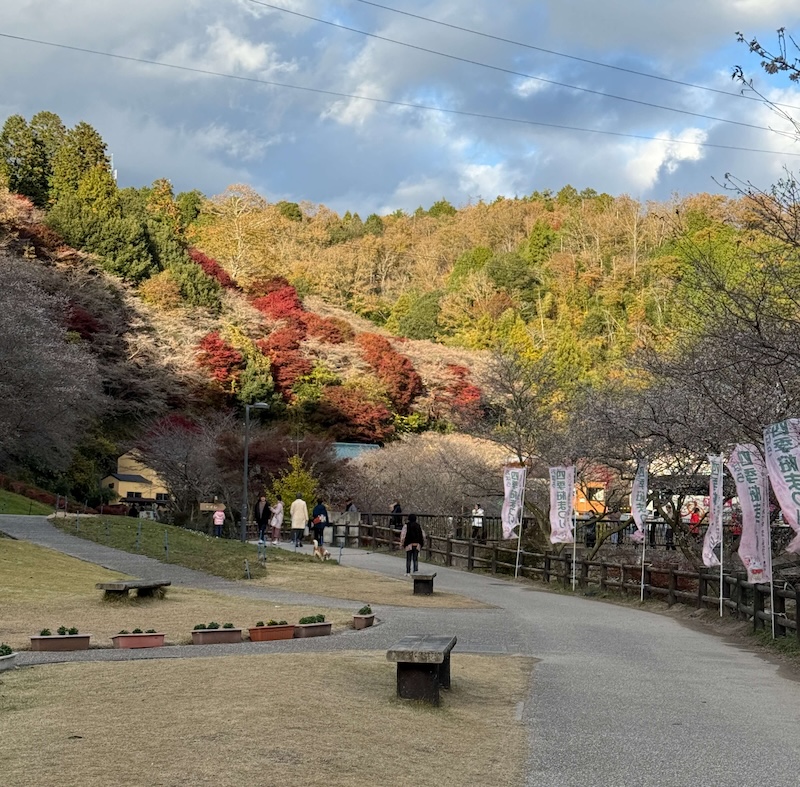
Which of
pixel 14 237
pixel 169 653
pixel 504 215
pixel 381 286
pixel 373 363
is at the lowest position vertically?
pixel 169 653

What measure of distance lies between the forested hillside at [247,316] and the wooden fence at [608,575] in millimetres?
4404

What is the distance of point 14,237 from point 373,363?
61.1 feet

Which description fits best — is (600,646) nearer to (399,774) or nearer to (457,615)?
(457,615)

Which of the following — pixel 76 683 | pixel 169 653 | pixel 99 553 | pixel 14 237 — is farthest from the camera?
pixel 14 237

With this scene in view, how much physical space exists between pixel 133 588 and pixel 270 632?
13.0ft

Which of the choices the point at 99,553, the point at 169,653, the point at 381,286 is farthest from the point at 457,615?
the point at 381,286

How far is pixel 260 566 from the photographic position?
2159 cm

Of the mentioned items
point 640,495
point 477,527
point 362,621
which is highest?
point 640,495

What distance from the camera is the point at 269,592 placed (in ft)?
Answer: 59.6

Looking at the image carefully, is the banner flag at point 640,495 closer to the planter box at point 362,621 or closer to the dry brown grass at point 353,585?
the dry brown grass at point 353,585

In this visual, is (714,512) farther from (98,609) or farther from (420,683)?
(98,609)

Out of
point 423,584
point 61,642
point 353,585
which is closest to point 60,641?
point 61,642

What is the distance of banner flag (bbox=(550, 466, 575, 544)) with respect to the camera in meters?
21.4

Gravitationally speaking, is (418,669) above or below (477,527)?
below
